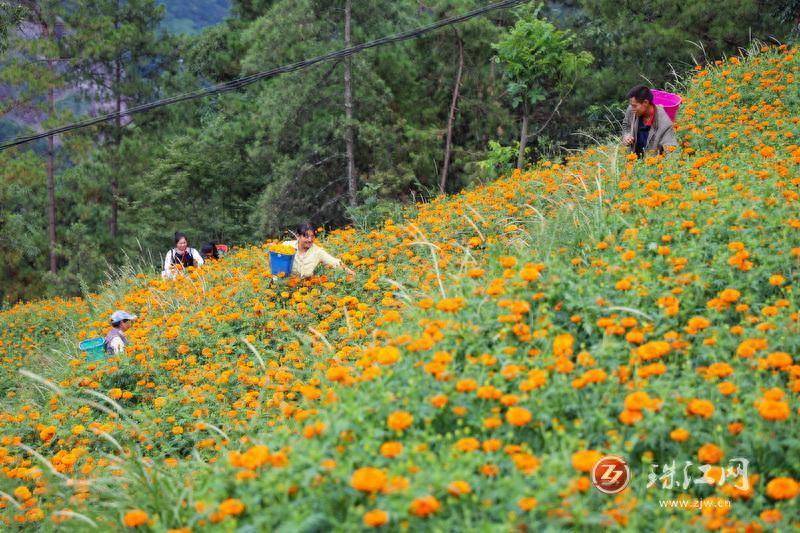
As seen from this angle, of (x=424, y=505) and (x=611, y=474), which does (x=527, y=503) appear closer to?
(x=424, y=505)

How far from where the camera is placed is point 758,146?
612 cm

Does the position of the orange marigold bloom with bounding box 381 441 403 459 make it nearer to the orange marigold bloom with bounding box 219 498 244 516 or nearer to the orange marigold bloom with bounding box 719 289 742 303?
the orange marigold bloom with bounding box 219 498 244 516

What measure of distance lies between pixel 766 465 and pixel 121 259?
21555 millimetres

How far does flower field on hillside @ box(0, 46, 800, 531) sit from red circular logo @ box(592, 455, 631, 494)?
6 centimetres

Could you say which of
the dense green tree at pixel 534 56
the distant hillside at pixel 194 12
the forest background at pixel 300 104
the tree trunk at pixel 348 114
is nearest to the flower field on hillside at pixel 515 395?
the forest background at pixel 300 104

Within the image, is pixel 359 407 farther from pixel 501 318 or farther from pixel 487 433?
pixel 501 318

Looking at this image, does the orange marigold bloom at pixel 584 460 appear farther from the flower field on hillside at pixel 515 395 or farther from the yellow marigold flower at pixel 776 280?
the yellow marigold flower at pixel 776 280

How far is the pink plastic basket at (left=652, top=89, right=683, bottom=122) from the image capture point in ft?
24.5

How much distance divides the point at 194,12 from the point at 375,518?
86133mm

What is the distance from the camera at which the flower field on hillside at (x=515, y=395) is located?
2.49 m

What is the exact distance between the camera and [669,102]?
7.81 metres

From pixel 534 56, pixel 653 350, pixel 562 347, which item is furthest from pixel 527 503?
pixel 534 56

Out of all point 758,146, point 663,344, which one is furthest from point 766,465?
point 758,146

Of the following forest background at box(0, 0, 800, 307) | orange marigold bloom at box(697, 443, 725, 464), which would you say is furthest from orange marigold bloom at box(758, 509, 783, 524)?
forest background at box(0, 0, 800, 307)
